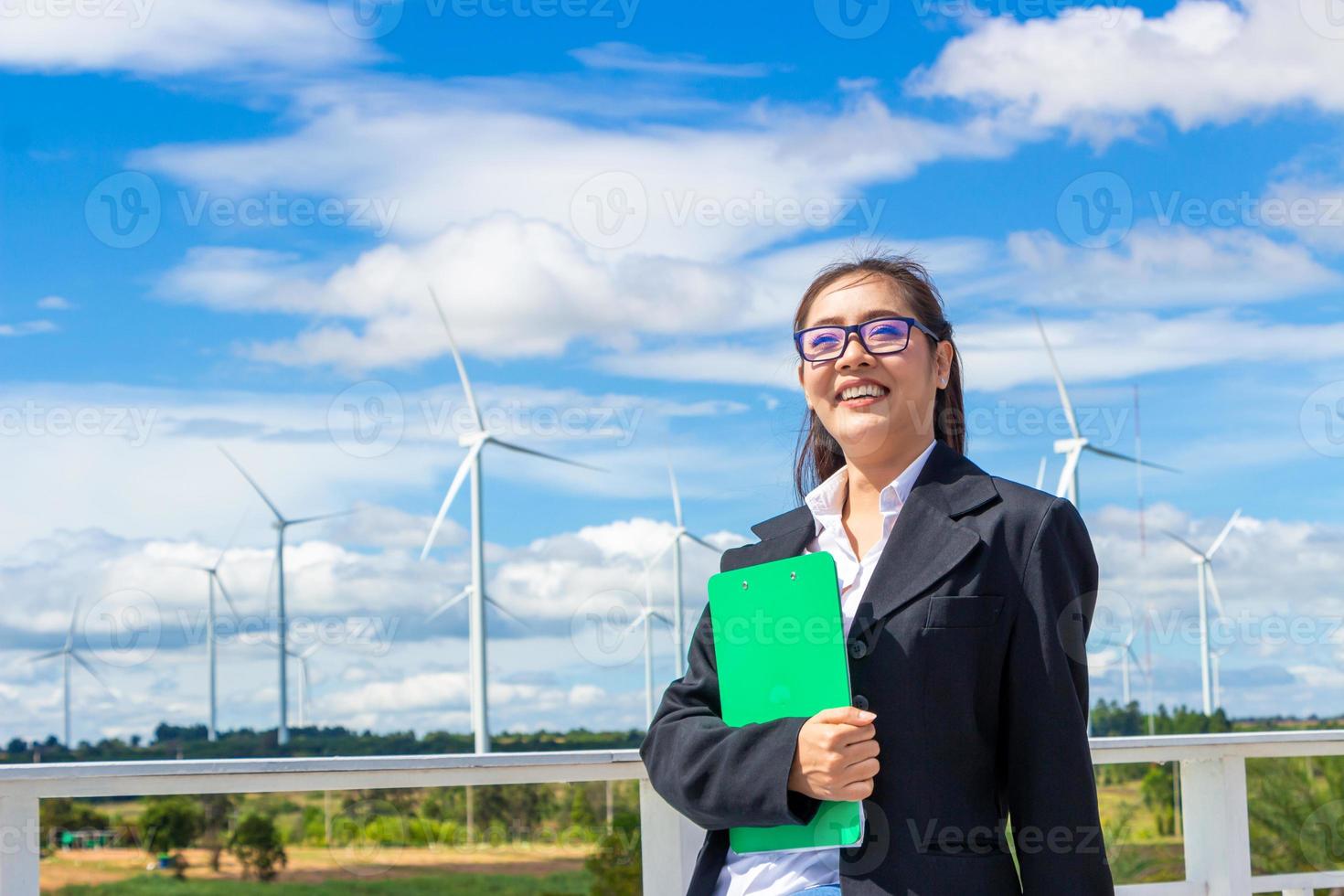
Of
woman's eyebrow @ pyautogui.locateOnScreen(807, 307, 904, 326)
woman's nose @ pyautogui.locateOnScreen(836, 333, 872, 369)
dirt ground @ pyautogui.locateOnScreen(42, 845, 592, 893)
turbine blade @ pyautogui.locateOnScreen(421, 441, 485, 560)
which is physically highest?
turbine blade @ pyautogui.locateOnScreen(421, 441, 485, 560)

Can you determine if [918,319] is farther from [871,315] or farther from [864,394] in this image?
[864,394]

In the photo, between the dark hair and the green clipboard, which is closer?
the green clipboard

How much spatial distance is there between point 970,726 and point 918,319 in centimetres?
85

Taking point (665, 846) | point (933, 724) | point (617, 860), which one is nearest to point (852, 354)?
point (933, 724)

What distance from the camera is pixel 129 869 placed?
80312mm

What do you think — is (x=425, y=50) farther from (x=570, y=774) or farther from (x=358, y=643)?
(x=570, y=774)

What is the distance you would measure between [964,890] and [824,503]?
A: 2.73ft

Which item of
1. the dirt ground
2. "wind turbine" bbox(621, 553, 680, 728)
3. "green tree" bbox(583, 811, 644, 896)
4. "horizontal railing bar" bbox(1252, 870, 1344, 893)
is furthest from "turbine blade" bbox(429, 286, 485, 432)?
the dirt ground

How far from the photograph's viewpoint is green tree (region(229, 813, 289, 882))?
7944 cm

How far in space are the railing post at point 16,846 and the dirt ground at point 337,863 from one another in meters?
80.2

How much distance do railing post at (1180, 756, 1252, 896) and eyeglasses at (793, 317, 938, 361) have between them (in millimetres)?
2242

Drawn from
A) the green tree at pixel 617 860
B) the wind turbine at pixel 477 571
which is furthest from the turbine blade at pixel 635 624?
the green tree at pixel 617 860

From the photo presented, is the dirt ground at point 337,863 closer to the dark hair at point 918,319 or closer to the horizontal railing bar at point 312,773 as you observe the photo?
the horizontal railing bar at point 312,773

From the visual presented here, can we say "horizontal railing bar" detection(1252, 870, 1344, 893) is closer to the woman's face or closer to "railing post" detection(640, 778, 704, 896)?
"railing post" detection(640, 778, 704, 896)
